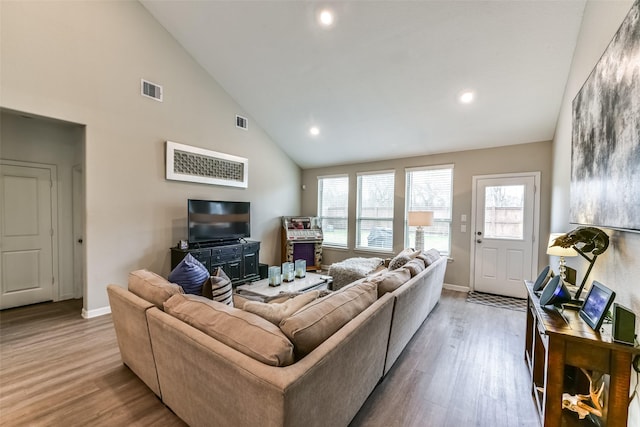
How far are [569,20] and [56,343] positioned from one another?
598cm

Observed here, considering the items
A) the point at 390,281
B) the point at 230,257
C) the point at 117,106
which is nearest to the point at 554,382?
the point at 390,281

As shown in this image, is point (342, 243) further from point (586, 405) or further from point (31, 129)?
point (31, 129)

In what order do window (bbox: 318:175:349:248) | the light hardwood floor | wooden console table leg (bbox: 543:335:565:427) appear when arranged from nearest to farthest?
wooden console table leg (bbox: 543:335:565:427) < the light hardwood floor < window (bbox: 318:175:349:248)

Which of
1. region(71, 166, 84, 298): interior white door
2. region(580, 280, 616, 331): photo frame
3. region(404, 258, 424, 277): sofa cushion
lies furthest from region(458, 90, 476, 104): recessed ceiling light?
region(71, 166, 84, 298): interior white door

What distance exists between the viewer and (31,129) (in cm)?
350

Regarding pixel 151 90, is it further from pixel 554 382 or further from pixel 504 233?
pixel 504 233

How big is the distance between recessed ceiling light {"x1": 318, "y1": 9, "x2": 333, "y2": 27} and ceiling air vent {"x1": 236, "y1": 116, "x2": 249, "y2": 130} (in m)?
2.50

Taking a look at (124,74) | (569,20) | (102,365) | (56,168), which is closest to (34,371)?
(102,365)

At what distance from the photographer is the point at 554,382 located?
1404mm

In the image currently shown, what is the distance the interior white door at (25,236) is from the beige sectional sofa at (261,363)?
2755 millimetres

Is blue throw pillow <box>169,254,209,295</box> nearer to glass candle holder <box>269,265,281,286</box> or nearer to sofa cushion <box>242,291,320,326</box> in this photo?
sofa cushion <box>242,291,320,326</box>

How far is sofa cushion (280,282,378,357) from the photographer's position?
124 centimetres

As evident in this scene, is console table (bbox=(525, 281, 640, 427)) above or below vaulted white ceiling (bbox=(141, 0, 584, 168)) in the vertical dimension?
below

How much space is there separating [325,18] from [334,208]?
389 centimetres
